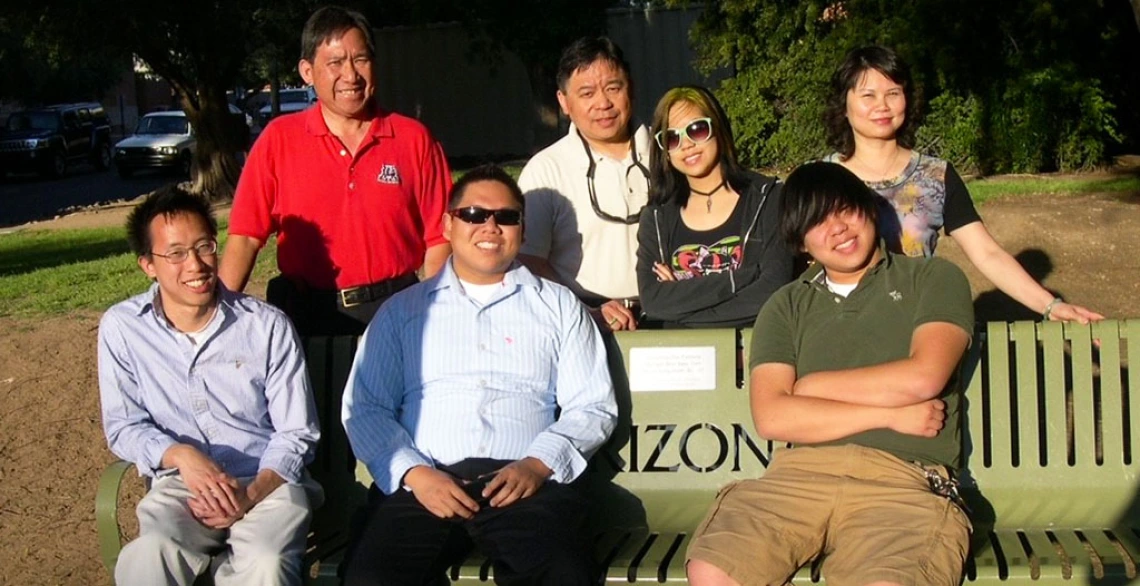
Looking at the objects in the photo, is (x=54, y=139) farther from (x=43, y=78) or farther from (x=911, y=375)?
(x=911, y=375)

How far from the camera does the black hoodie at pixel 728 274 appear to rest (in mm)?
4629

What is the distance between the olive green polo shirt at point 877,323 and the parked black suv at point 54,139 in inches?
1354

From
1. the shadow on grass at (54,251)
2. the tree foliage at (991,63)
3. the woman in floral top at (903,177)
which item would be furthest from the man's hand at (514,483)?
the tree foliage at (991,63)

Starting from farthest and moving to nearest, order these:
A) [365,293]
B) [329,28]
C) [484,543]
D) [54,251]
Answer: [54,251] < [365,293] < [329,28] < [484,543]

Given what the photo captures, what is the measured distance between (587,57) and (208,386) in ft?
6.11

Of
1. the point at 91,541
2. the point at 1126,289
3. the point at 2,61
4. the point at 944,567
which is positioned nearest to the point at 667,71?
the point at 1126,289

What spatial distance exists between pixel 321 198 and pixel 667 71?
23076 mm

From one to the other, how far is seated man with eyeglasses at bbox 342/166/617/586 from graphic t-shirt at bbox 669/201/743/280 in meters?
0.47

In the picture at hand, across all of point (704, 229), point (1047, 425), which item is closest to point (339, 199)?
point (704, 229)

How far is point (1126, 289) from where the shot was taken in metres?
8.84

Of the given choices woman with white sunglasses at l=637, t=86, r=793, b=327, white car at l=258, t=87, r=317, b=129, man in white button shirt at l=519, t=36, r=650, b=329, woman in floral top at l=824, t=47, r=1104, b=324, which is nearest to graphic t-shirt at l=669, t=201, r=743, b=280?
woman with white sunglasses at l=637, t=86, r=793, b=327

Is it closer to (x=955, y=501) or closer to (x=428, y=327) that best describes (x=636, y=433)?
(x=428, y=327)

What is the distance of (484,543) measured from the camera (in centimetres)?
401

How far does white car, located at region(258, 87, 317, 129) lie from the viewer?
5209 cm
